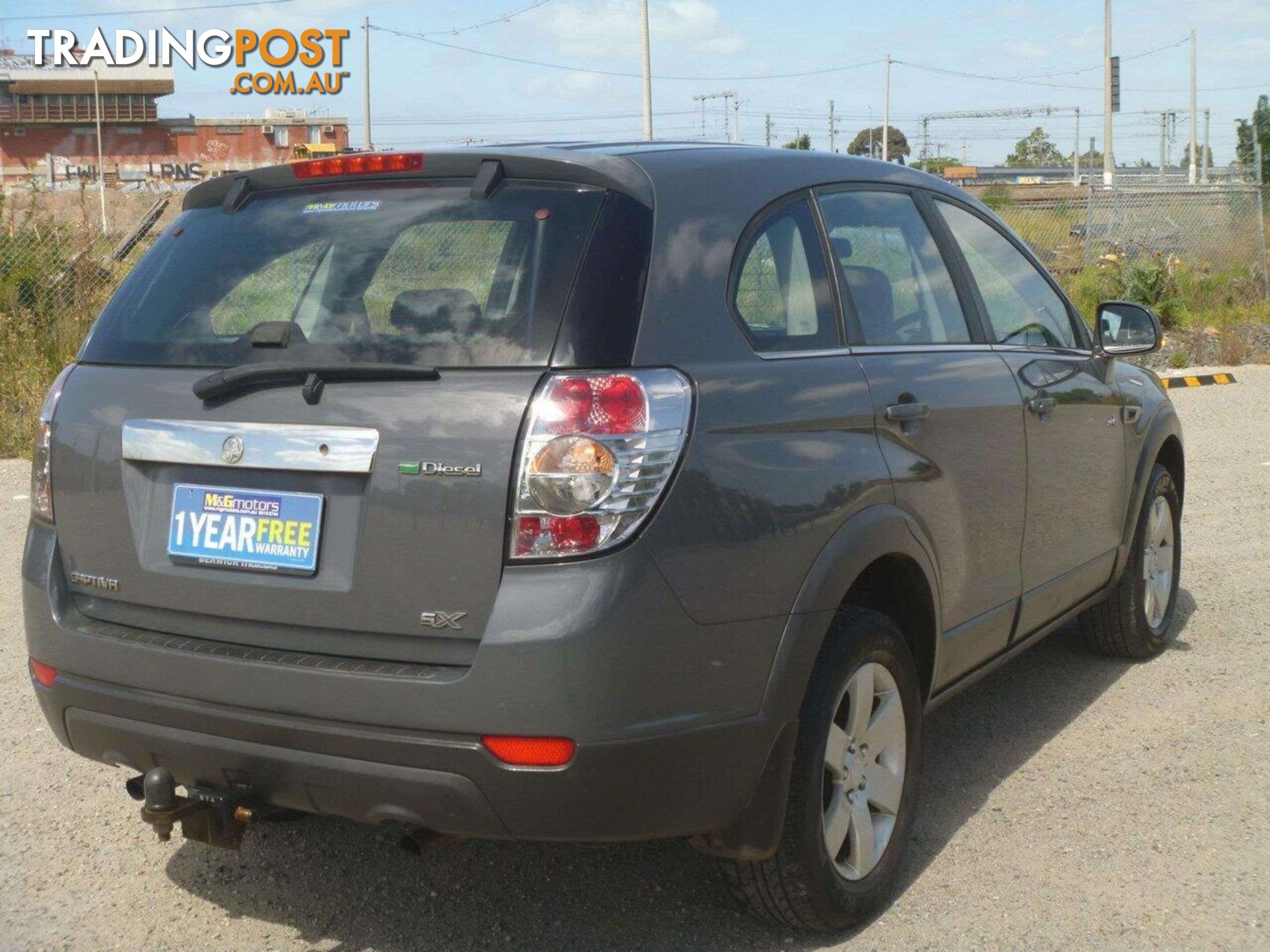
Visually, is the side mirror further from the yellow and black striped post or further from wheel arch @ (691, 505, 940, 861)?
the yellow and black striped post

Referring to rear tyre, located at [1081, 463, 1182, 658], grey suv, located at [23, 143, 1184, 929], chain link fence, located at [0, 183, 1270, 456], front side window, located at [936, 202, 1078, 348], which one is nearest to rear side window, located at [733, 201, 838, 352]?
grey suv, located at [23, 143, 1184, 929]

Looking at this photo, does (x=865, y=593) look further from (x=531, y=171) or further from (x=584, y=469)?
(x=531, y=171)

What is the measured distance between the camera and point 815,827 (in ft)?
10.6

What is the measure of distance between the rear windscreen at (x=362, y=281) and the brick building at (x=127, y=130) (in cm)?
8750

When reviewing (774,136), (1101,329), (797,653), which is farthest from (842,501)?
(774,136)

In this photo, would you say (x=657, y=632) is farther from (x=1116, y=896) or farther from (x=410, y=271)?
(x=1116, y=896)

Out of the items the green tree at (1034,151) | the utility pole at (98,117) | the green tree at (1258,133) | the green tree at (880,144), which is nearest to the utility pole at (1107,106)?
the green tree at (1258,133)

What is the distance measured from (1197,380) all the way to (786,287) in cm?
1351

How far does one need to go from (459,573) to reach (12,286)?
11.1m

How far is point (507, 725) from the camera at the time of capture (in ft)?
9.06

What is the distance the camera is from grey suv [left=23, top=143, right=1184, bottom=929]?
279 cm

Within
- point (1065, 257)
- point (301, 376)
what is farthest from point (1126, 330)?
point (1065, 257)

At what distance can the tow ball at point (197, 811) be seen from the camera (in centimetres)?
307

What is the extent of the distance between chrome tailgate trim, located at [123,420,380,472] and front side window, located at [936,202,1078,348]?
7.43ft
